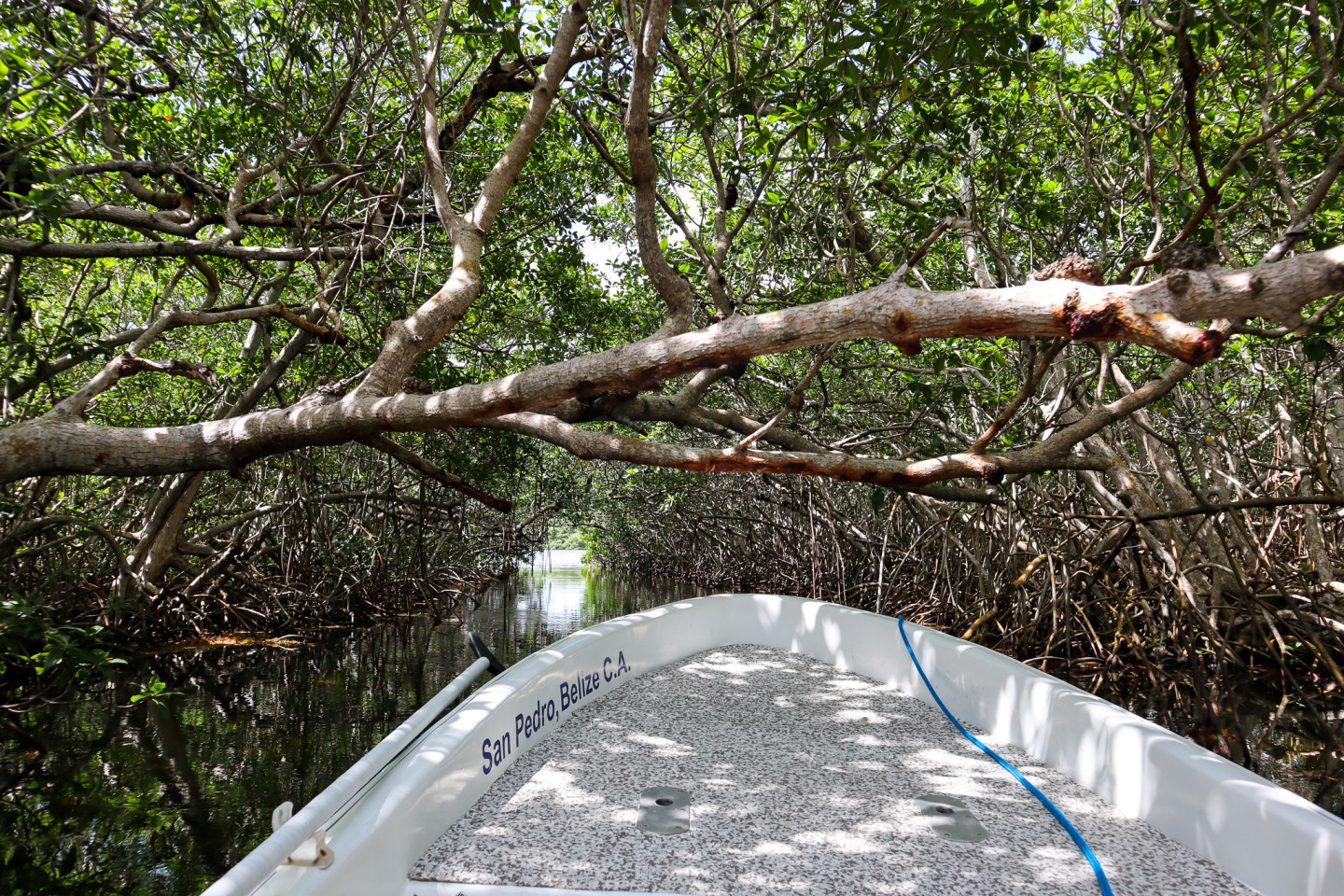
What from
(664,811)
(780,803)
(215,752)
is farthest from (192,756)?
(780,803)

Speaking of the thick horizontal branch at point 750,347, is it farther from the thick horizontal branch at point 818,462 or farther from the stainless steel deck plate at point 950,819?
the stainless steel deck plate at point 950,819

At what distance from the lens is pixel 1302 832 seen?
1.33 m

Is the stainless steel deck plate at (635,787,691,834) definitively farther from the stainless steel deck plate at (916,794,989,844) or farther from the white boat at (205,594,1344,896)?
the stainless steel deck plate at (916,794,989,844)

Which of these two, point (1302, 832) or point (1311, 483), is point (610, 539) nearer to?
point (1311, 483)

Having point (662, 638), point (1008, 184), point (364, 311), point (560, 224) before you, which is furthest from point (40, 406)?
point (1008, 184)

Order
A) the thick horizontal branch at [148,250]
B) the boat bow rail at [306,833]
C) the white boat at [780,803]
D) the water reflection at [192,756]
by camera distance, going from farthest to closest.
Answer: the thick horizontal branch at [148,250], the water reflection at [192,756], the white boat at [780,803], the boat bow rail at [306,833]

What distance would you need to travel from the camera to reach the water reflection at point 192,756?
91.3 inches

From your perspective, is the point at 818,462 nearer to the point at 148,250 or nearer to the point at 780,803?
the point at 780,803

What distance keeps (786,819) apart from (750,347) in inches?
44.5

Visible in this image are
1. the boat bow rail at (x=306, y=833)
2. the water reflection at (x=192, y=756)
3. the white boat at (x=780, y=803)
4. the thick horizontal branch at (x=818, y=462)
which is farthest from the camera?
the water reflection at (x=192, y=756)

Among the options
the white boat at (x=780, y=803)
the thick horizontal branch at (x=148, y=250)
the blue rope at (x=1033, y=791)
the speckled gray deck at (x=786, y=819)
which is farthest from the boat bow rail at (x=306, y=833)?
the thick horizontal branch at (x=148, y=250)

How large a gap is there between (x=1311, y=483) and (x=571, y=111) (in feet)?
Result: 16.3

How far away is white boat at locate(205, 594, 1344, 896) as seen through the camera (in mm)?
1367

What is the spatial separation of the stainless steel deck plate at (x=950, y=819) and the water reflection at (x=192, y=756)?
7.04ft
